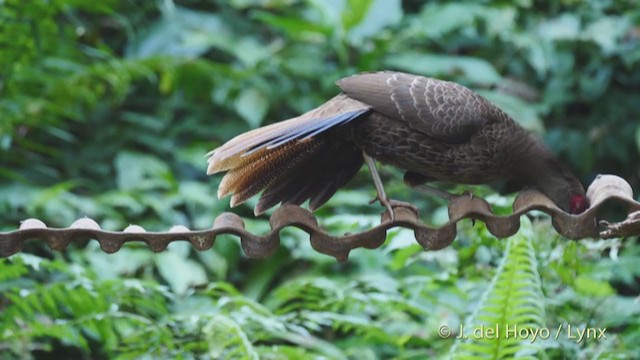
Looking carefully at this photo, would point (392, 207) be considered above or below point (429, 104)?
below

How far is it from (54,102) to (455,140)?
7.12 feet

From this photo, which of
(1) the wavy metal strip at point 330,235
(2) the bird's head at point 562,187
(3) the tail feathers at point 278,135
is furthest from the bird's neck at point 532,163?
(3) the tail feathers at point 278,135

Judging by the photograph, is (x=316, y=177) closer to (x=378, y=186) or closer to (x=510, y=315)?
(x=378, y=186)

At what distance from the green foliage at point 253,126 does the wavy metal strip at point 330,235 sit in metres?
0.57

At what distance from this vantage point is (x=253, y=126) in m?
3.74

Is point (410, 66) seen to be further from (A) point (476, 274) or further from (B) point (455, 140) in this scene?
(B) point (455, 140)

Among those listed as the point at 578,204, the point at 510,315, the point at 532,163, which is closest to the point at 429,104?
the point at 532,163

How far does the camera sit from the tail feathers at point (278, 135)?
1794mm

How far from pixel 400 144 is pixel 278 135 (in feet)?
0.92

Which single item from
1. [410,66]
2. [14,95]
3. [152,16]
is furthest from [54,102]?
[410,66]

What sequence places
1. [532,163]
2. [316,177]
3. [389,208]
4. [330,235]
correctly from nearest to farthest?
[330,235], [389,208], [532,163], [316,177]

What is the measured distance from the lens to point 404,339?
2492 millimetres

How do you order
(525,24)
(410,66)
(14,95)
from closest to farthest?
(14,95) < (410,66) < (525,24)

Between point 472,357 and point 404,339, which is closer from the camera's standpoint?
point 472,357
